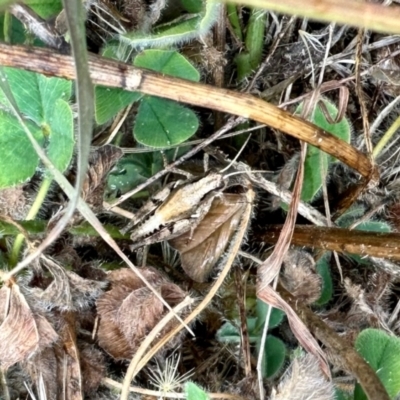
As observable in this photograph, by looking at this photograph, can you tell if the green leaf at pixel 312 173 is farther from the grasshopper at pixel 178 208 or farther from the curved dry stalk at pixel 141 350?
the curved dry stalk at pixel 141 350

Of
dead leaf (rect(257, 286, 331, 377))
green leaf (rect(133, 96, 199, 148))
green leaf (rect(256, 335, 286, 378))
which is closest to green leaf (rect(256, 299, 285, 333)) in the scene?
green leaf (rect(256, 335, 286, 378))

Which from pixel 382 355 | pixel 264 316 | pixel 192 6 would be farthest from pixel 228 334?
pixel 192 6

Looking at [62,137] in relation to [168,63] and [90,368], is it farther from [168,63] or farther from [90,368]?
[90,368]

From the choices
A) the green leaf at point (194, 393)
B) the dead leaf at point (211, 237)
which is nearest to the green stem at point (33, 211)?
the dead leaf at point (211, 237)

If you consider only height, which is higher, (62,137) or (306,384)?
(62,137)

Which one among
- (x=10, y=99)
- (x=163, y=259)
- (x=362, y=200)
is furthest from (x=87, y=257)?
(x=362, y=200)
